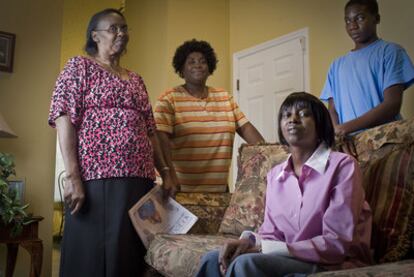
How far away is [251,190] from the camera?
2.02 meters

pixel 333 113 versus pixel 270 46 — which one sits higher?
pixel 270 46

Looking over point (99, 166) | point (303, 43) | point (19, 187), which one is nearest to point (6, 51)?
point (19, 187)

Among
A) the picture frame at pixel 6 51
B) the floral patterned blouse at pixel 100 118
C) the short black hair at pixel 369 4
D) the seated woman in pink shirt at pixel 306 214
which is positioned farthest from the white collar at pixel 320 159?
the picture frame at pixel 6 51

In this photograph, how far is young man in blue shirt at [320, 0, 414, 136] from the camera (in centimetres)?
203

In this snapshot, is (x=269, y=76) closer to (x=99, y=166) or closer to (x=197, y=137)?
(x=197, y=137)

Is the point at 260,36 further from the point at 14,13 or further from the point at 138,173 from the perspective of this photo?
the point at 138,173

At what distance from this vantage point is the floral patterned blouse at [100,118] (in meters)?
1.74

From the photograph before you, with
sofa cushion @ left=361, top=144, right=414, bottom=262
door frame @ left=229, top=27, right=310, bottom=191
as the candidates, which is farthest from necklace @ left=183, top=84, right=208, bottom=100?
door frame @ left=229, top=27, right=310, bottom=191

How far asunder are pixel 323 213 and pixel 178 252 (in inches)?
24.0

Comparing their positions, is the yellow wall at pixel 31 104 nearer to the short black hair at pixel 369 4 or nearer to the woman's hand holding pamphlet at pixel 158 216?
the woman's hand holding pamphlet at pixel 158 216

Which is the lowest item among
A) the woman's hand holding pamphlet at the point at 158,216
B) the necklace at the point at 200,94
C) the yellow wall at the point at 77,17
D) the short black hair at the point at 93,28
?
the woman's hand holding pamphlet at the point at 158,216

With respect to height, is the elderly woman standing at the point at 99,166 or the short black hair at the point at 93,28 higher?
the short black hair at the point at 93,28

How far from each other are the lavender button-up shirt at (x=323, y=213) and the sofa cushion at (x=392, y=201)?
0.53 ft

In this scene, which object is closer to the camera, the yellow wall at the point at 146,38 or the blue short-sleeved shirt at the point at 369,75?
the blue short-sleeved shirt at the point at 369,75
